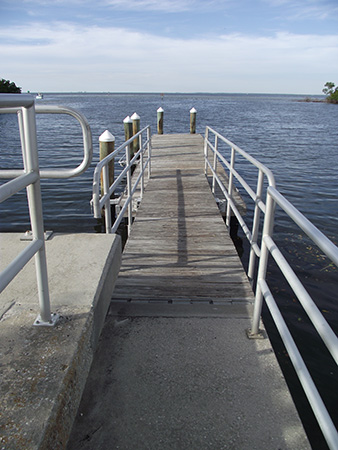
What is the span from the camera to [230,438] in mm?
1656

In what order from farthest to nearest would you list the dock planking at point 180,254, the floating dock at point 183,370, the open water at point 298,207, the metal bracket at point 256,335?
the open water at point 298,207, the dock planking at point 180,254, the metal bracket at point 256,335, the floating dock at point 183,370

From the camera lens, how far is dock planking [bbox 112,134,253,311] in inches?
119

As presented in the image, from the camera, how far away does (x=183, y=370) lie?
2.08 metres

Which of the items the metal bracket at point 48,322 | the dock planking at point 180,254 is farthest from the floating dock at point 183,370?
the metal bracket at point 48,322

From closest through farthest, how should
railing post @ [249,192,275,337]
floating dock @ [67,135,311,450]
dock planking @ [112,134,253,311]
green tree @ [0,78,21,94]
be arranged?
floating dock @ [67,135,311,450] → railing post @ [249,192,275,337] → dock planking @ [112,134,253,311] → green tree @ [0,78,21,94]

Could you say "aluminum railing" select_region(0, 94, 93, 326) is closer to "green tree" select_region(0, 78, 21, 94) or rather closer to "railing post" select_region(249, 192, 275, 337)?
"railing post" select_region(249, 192, 275, 337)

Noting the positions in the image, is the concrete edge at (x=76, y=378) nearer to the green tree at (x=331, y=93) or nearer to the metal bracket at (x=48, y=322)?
the metal bracket at (x=48, y=322)

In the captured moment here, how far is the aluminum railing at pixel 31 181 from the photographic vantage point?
4.27 feet

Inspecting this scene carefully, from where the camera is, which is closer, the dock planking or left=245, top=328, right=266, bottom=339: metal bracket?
left=245, top=328, right=266, bottom=339: metal bracket

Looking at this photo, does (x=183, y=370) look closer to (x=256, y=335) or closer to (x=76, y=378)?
(x=256, y=335)

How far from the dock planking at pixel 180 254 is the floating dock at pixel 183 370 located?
0.02 metres

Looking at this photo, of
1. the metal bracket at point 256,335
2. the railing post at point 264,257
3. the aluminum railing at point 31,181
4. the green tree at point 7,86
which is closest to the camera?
the aluminum railing at point 31,181

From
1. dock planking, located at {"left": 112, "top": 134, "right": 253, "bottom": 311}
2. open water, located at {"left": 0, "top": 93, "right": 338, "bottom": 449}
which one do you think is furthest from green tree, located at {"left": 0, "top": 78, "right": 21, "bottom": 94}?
dock planking, located at {"left": 112, "top": 134, "right": 253, "bottom": 311}

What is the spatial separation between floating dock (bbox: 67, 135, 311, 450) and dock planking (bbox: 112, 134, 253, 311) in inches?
0.6
